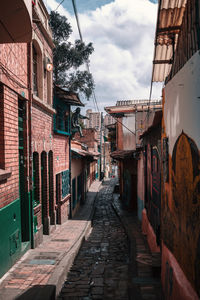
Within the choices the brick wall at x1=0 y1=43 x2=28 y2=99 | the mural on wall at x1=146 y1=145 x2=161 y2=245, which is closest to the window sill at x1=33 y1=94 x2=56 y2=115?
the brick wall at x1=0 y1=43 x2=28 y2=99

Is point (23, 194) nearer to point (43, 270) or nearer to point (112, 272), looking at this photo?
point (43, 270)

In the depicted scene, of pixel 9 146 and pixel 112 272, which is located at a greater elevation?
pixel 9 146

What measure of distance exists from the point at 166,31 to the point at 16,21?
2.62 metres

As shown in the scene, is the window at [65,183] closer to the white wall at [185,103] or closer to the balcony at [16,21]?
the white wall at [185,103]

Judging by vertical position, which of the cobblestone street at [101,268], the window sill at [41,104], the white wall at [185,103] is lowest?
the cobblestone street at [101,268]

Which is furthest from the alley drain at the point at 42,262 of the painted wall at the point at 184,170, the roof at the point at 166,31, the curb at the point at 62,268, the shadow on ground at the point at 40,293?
the roof at the point at 166,31

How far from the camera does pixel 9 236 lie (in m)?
4.61

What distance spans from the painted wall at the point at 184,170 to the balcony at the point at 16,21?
229 cm

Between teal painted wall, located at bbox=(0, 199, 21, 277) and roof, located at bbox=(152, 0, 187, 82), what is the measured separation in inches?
173

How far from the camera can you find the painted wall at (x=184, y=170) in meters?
2.64

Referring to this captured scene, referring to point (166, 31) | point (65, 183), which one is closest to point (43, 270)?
point (166, 31)

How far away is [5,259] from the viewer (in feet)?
14.5

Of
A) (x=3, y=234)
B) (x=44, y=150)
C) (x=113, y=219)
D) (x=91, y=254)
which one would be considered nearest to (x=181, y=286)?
(x=3, y=234)

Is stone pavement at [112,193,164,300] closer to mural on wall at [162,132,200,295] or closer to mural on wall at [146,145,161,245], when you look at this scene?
mural on wall at [146,145,161,245]
